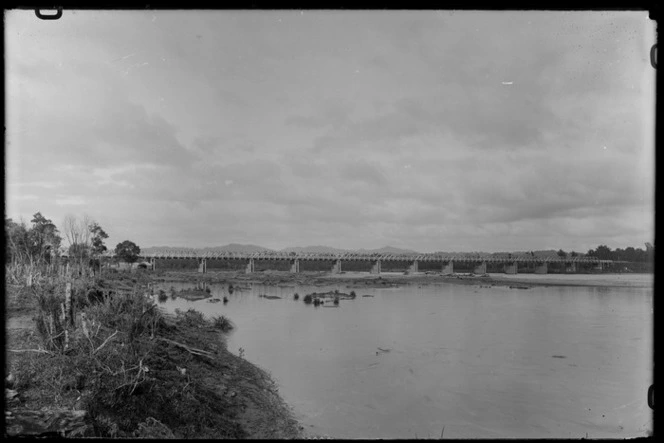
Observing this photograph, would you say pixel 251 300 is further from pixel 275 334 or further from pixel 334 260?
pixel 334 260

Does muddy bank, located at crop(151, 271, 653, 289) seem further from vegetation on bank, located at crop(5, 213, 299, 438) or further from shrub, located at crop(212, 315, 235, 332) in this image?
vegetation on bank, located at crop(5, 213, 299, 438)

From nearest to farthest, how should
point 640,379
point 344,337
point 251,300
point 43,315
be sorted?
point 43,315 → point 640,379 → point 344,337 → point 251,300

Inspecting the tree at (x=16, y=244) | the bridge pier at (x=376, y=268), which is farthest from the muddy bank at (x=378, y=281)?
the tree at (x=16, y=244)

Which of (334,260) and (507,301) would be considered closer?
(507,301)

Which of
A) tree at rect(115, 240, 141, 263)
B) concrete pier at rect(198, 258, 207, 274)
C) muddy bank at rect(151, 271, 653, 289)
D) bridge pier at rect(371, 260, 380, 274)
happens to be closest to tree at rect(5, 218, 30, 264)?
muddy bank at rect(151, 271, 653, 289)
